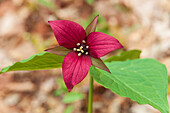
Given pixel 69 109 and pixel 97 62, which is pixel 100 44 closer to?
pixel 97 62

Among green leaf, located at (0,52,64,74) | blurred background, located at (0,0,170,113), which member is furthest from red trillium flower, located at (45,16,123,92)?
blurred background, located at (0,0,170,113)

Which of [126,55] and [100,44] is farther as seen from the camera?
[126,55]

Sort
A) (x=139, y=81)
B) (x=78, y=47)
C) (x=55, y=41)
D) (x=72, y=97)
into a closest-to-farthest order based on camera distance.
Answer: (x=78, y=47)
(x=139, y=81)
(x=72, y=97)
(x=55, y=41)

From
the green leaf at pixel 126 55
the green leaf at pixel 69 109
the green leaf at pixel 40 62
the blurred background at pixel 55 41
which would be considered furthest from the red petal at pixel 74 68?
the green leaf at pixel 69 109

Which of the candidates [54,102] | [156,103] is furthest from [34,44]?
[156,103]

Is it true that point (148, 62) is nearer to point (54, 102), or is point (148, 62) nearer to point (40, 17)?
point (54, 102)

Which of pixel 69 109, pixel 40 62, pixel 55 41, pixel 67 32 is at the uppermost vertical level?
pixel 67 32

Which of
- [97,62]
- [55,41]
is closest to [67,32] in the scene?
[97,62]

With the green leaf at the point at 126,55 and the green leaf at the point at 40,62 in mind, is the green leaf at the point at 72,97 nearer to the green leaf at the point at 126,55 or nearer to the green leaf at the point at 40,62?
the green leaf at the point at 126,55
